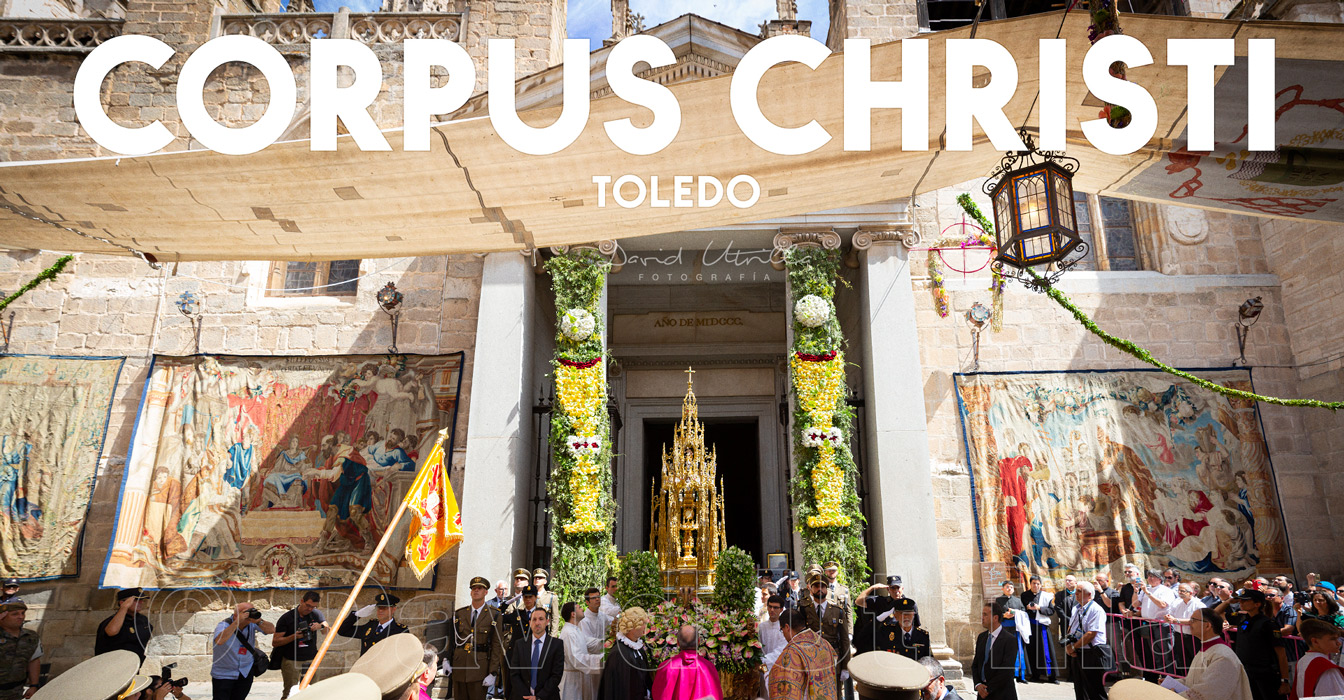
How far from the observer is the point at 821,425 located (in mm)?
9680

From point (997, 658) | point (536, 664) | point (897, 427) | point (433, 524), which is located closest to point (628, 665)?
point (536, 664)

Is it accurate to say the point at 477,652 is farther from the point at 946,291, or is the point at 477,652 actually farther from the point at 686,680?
the point at 946,291

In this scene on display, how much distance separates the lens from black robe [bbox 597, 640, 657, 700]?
621 centimetres

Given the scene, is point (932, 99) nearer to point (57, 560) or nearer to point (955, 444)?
point (955, 444)

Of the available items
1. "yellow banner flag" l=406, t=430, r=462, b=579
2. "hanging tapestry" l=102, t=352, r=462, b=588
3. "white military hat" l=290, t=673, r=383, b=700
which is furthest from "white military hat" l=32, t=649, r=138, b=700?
"hanging tapestry" l=102, t=352, r=462, b=588

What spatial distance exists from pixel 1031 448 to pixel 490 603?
7.87 m

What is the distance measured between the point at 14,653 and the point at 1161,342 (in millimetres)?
A: 15101

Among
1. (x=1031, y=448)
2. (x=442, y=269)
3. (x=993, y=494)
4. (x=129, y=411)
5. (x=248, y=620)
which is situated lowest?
(x=248, y=620)

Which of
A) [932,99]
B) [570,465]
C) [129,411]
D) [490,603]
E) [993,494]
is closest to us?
[932,99]

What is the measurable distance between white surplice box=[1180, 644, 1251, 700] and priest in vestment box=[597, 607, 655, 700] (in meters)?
4.05

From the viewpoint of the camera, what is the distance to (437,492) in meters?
6.88

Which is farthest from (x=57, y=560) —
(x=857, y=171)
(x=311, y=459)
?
(x=857, y=171)

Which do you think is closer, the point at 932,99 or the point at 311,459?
the point at 932,99

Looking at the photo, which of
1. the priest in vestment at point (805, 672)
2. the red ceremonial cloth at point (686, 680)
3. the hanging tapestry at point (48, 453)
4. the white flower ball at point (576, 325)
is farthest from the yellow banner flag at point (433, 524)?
the hanging tapestry at point (48, 453)
